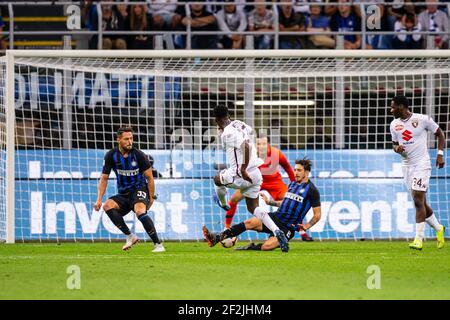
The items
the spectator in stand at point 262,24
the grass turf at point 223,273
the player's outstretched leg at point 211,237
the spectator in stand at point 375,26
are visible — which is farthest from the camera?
the spectator in stand at point 262,24

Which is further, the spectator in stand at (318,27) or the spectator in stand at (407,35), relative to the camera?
the spectator in stand at (318,27)

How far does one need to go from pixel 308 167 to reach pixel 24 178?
5817 millimetres

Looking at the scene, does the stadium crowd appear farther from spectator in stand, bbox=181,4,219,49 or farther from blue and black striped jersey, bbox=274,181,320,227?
blue and black striped jersey, bbox=274,181,320,227

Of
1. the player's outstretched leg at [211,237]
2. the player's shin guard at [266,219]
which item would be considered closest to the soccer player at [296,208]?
the player's outstretched leg at [211,237]

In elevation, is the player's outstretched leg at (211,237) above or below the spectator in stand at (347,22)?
below

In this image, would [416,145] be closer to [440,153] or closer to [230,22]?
[440,153]

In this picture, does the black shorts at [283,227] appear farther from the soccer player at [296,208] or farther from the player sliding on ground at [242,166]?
the player sliding on ground at [242,166]

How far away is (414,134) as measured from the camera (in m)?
15.3

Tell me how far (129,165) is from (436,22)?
29.9ft

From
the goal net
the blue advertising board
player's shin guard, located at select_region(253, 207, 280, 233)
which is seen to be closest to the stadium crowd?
the goal net

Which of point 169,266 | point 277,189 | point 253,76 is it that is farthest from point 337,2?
point 169,266

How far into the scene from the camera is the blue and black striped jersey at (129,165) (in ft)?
49.7

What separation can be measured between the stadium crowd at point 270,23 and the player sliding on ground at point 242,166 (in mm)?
6843

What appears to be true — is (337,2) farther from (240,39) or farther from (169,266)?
(169,266)
